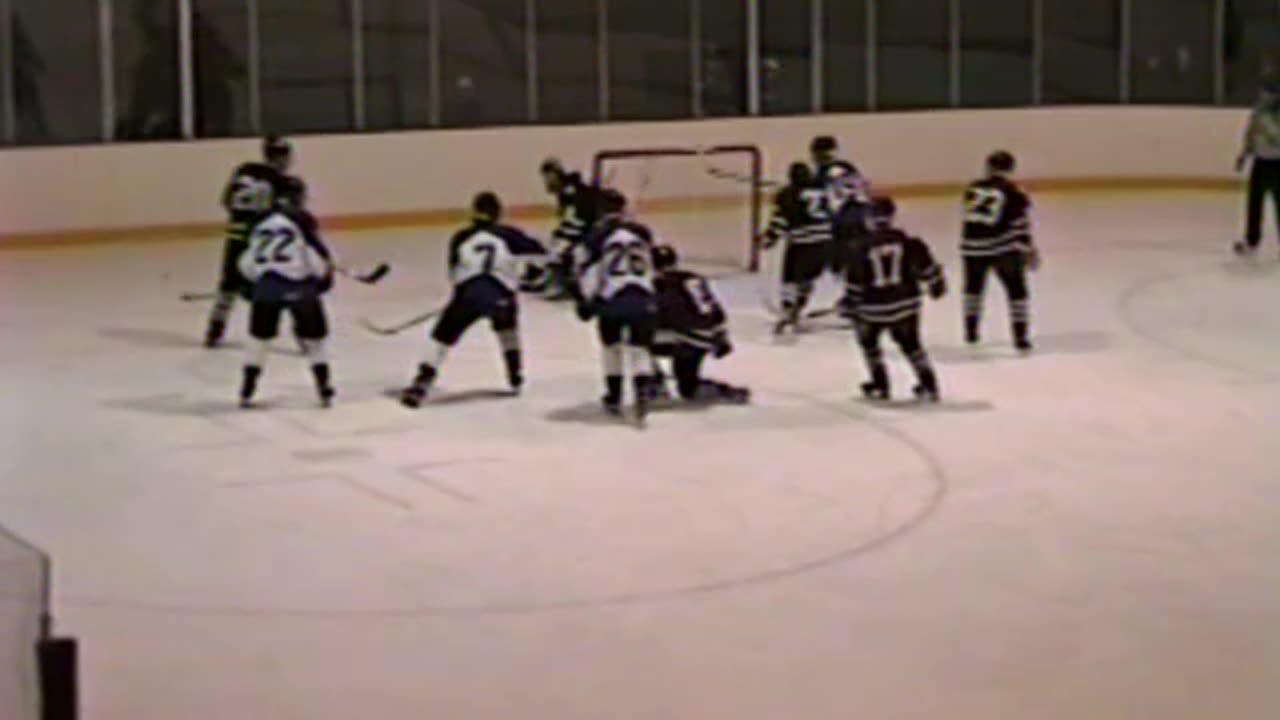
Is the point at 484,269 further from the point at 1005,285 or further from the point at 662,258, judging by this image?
the point at 1005,285

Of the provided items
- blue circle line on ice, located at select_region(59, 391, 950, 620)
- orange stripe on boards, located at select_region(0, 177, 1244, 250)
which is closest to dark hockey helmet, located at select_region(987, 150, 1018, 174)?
blue circle line on ice, located at select_region(59, 391, 950, 620)

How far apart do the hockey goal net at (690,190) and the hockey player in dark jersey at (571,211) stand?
2916mm

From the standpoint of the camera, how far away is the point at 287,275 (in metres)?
10.7

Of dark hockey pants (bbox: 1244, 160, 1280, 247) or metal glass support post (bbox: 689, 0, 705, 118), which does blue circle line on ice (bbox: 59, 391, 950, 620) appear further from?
metal glass support post (bbox: 689, 0, 705, 118)

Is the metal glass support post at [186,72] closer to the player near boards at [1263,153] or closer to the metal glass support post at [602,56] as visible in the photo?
the metal glass support post at [602,56]

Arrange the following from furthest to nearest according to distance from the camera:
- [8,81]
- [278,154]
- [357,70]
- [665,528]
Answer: [357,70]
[8,81]
[278,154]
[665,528]

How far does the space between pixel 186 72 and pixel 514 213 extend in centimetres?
250

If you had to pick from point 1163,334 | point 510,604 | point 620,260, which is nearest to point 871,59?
point 1163,334

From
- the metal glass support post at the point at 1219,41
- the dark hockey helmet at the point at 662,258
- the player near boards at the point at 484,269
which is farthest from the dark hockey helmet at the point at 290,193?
the metal glass support post at the point at 1219,41

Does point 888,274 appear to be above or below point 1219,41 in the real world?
below

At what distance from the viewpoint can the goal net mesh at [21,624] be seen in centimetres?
443

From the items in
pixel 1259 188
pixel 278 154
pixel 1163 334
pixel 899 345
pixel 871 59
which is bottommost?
pixel 1163 334

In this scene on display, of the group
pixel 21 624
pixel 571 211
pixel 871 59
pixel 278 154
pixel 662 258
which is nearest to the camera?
pixel 21 624

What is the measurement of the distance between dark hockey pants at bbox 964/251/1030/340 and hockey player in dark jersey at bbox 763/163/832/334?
2.51 feet
